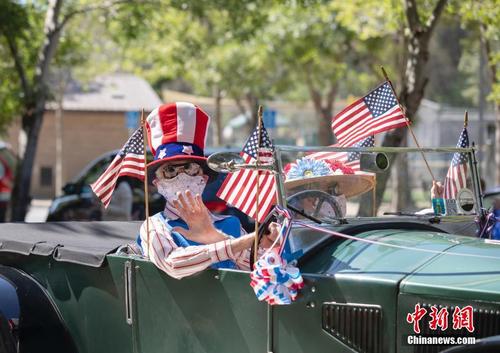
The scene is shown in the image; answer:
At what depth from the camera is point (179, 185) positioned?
12.1ft

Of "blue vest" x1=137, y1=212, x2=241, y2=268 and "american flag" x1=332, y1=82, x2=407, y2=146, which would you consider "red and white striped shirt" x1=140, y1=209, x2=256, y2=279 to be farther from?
"american flag" x1=332, y1=82, x2=407, y2=146

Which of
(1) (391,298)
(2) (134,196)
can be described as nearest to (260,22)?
(2) (134,196)

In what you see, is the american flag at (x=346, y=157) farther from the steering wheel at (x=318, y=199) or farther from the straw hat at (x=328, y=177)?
the steering wheel at (x=318, y=199)

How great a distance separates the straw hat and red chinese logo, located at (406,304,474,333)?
1.06m

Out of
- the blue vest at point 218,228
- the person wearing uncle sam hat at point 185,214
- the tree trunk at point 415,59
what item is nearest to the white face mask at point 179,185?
the person wearing uncle sam hat at point 185,214

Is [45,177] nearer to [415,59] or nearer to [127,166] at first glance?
[415,59]

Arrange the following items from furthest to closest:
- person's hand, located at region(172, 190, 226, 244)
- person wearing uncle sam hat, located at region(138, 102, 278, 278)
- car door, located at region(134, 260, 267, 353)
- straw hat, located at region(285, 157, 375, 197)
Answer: straw hat, located at region(285, 157, 375, 197)
person's hand, located at region(172, 190, 226, 244)
person wearing uncle sam hat, located at region(138, 102, 278, 278)
car door, located at region(134, 260, 267, 353)

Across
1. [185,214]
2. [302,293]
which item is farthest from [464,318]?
[185,214]

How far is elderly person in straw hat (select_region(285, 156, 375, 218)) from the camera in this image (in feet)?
12.5

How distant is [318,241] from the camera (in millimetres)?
3383

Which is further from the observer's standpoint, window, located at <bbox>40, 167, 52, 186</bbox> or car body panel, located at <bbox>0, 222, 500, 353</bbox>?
window, located at <bbox>40, 167, 52, 186</bbox>

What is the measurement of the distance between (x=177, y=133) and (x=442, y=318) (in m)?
1.48

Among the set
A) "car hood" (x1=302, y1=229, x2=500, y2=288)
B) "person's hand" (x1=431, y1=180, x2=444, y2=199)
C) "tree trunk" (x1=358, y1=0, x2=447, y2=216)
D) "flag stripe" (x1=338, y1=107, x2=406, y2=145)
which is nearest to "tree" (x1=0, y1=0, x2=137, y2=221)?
"tree trunk" (x1=358, y1=0, x2=447, y2=216)

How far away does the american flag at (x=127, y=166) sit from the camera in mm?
3791
